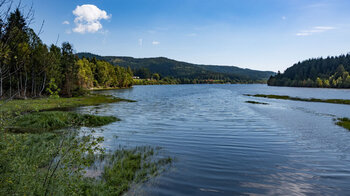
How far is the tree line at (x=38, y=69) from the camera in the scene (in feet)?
19.1

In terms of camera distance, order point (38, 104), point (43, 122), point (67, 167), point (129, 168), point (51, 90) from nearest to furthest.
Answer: point (51, 90) < point (67, 167) < point (38, 104) < point (129, 168) < point (43, 122)

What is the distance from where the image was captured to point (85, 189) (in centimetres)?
861

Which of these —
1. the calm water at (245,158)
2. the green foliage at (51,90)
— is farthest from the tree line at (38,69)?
the calm water at (245,158)

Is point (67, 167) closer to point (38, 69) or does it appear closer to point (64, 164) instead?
point (64, 164)

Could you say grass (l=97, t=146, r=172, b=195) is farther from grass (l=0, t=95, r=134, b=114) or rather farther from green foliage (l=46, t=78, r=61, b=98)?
green foliage (l=46, t=78, r=61, b=98)

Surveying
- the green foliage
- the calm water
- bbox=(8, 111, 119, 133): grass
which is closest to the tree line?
the green foliage

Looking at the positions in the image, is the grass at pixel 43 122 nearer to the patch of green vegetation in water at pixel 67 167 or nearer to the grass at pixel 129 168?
the patch of green vegetation in water at pixel 67 167

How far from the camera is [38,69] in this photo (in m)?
48.7

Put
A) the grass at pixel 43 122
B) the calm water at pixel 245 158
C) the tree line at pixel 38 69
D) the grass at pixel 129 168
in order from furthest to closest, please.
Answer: the grass at pixel 43 122 → the calm water at pixel 245 158 → the grass at pixel 129 168 → the tree line at pixel 38 69

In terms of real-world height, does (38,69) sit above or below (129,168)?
above

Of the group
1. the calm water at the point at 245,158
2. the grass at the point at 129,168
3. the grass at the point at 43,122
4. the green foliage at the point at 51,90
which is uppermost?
the green foliage at the point at 51,90

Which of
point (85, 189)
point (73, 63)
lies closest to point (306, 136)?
point (85, 189)

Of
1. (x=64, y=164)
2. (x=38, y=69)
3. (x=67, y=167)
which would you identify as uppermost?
(x=38, y=69)

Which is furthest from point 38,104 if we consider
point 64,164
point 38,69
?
point 38,69
